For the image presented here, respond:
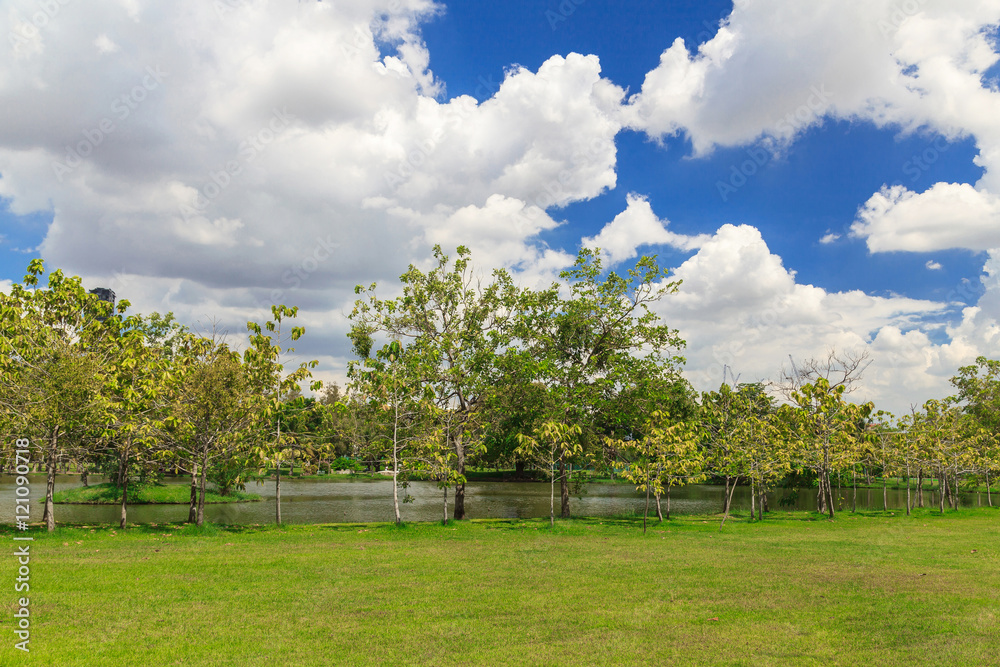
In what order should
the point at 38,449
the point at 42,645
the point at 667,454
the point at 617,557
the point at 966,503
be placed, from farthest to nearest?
1. the point at 966,503
2. the point at 667,454
3. the point at 38,449
4. the point at 617,557
5. the point at 42,645

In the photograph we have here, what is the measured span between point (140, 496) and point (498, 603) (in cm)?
4840

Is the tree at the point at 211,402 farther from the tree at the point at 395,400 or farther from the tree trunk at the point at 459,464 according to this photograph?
the tree trunk at the point at 459,464

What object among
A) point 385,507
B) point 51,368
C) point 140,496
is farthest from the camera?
point 140,496

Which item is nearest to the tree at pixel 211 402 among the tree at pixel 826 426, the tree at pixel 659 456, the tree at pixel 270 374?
the tree at pixel 270 374

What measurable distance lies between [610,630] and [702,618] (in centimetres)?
215

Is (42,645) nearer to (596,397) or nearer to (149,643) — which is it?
(149,643)

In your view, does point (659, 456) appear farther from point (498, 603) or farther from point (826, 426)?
point (498, 603)

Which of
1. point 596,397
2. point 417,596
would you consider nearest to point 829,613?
point 417,596

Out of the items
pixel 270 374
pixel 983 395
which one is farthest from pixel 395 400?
pixel 983 395

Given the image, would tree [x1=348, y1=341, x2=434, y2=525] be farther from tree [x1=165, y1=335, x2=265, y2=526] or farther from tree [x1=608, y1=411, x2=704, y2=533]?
tree [x1=608, y1=411, x2=704, y2=533]

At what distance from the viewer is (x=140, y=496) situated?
50219 mm

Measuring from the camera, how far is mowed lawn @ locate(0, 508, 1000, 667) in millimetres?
9680

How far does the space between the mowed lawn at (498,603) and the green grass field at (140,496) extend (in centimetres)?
2956

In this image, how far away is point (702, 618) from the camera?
11867 mm
